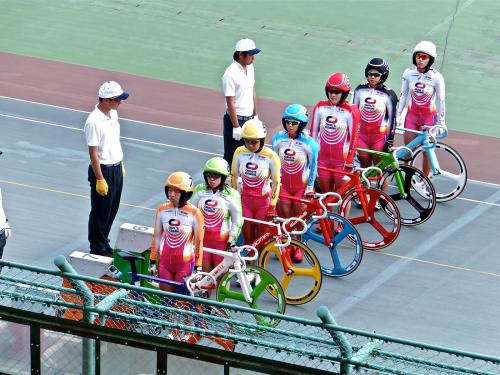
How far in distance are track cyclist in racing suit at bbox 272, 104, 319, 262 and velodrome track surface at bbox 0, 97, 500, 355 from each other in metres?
1.11

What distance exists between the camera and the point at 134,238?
15211 millimetres

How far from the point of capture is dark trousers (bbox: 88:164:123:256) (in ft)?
52.3

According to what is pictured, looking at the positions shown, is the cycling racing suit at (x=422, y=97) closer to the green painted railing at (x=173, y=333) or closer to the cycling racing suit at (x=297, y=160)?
the cycling racing suit at (x=297, y=160)

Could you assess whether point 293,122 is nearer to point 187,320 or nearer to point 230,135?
point 230,135

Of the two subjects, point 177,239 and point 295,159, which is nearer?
point 177,239

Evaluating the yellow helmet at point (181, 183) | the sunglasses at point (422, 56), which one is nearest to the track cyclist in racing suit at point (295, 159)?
the yellow helmet at point (181, 183)

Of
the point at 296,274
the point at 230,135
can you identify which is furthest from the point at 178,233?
the point at 230,135

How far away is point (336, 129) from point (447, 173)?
241 cm

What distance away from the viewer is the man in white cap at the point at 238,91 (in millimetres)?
17906

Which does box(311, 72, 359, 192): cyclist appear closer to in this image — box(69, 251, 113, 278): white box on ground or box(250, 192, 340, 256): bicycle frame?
box(250, 192, 340, 256): bicycle frame

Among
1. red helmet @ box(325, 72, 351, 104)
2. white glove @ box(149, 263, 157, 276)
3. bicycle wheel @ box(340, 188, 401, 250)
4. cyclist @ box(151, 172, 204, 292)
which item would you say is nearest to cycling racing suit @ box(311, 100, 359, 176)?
red helmet @ box(325, 72, 351, 104)

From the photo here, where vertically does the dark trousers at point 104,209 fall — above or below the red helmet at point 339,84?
below

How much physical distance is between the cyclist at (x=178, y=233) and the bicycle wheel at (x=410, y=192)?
4.46 m

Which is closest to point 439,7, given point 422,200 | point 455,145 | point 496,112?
point 496,112
